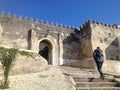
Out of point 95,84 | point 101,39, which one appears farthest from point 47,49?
point 95,84

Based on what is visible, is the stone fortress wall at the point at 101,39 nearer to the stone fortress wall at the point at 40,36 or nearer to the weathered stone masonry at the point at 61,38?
the weathered stone masonry at the point at 61,38

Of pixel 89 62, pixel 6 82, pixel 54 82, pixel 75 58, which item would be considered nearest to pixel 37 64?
pixel 54 82

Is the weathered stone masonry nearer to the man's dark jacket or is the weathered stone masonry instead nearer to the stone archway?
the stone archway

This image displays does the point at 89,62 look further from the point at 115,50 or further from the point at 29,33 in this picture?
the point at 115,50

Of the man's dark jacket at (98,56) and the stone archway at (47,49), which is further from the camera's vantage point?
the stone archway at (47,49)

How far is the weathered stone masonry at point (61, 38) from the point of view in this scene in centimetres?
2019

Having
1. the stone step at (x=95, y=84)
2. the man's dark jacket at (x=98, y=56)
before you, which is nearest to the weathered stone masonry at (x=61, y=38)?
the man's dark jacket at (x=98, y=56)

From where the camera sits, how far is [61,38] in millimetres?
22484

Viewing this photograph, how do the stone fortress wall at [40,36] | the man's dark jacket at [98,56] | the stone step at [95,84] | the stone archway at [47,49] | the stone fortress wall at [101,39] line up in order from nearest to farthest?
the stone step at [95,84], the man's dark jacket at [98,56], the stone fortress wall at [40,36], the stone archway at [47,49], the stone fortress wall at [101,39]

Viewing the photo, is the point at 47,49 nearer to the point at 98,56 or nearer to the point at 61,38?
the point at 61,38

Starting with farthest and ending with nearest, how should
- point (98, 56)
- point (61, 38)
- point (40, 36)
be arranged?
point (61, 38)
point (40, 36)
point (98, 56)

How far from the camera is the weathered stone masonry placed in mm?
20188

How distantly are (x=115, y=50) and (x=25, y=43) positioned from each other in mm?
11149

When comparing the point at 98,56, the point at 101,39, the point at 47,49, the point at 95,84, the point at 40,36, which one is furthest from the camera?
the point at 47,49
